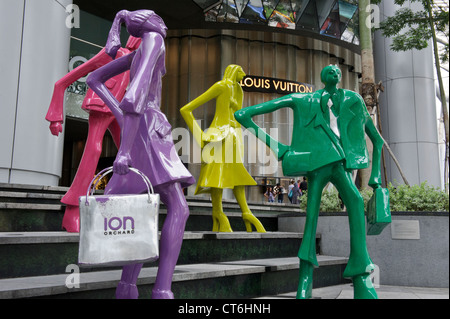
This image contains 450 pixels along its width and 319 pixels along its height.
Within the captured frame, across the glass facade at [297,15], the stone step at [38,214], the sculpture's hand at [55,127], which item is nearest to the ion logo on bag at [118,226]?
the sculpture's hand at [55,127]

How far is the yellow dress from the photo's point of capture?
5.21 m

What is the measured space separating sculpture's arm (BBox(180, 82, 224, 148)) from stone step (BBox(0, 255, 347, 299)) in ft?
5.31

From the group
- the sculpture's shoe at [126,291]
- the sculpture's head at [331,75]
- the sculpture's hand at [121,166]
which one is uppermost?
the sculpture's head at [331,75]

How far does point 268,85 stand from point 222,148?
16.1 meters

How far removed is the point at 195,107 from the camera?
5066mm

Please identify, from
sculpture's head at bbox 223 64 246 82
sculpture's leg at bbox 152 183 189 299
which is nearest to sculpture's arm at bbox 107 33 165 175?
sculpture's leg at bbox 152 183 189 299

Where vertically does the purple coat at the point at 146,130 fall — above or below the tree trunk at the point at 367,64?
below

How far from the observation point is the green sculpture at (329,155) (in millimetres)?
3338

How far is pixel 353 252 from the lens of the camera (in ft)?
11.0

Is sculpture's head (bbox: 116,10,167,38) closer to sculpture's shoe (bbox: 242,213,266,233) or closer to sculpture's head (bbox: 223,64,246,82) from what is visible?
sculpture's head (bbox: 223,64,246,82)

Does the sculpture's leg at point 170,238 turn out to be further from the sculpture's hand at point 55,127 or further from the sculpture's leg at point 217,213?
the sculpture's leg at point 217,213

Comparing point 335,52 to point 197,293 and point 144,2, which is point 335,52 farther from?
point 197,293

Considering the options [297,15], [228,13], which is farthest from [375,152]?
[297,15]
